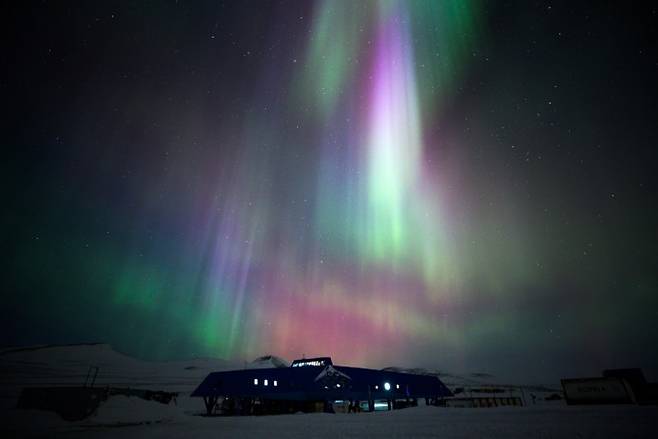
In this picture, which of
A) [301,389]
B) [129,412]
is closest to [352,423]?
[301,389]

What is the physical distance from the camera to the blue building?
51500 millimetres

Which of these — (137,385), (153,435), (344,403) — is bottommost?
(153,435)

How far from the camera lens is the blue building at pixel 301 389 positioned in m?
51.5

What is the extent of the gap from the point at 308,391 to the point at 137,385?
134808 mm

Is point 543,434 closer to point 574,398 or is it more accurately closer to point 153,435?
point 153,435

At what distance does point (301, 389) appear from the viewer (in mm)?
51969

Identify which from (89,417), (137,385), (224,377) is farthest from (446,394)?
(137,385)

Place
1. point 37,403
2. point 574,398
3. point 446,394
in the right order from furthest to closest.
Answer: point 446,394 < point 574,398 < point 37,403

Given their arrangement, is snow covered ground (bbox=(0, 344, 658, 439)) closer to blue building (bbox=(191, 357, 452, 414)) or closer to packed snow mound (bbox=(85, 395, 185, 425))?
packed snow mound (bbox=(85, 395, 185, 425))

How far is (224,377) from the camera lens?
56.5 meters

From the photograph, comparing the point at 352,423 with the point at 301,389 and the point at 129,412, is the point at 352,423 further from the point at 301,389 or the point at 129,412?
the point at 129,412

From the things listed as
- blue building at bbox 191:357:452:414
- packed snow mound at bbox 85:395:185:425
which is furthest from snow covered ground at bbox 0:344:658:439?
blue building at bbox 191:357:452:414

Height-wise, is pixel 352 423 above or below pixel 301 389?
below

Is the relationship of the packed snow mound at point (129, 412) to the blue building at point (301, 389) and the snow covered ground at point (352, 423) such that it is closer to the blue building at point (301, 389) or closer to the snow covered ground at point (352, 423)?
the snow covered ground at point (352, 423)
